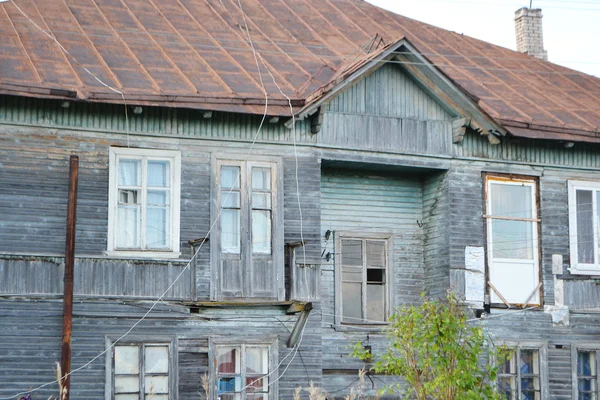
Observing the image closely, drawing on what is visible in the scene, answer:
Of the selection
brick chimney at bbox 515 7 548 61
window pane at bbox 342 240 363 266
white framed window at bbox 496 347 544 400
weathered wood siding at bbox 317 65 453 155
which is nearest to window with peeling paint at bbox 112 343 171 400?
window pane at bbox 342 240 363 266

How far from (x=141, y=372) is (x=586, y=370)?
868 centimetres

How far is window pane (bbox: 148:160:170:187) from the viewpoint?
1930 centimetres

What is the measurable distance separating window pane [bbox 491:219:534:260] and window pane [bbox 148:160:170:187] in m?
6.27

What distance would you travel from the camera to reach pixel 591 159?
2253 cm

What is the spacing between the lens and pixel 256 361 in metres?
19.6

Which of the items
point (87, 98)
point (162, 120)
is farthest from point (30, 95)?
point (162, 120)

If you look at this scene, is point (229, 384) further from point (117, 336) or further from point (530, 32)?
point (530, 32)

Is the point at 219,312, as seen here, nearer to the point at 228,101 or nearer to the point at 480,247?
the point at 228,101

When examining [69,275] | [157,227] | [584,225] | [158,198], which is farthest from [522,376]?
[69,275]

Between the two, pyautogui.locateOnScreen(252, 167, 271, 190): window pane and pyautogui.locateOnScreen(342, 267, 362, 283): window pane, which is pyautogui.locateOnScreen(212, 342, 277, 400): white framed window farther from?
pyautogui.locateOnScreen(252, 167, 271, 190): window pane

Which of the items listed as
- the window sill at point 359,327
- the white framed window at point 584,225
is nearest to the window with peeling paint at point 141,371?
the window sill at point 359,327

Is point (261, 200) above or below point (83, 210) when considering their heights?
above

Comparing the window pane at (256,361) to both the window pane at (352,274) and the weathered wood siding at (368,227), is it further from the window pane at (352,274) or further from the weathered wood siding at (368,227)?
the window pane at (352,274)

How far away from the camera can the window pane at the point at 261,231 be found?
1966cm
